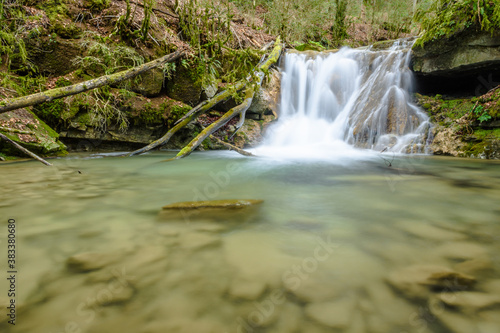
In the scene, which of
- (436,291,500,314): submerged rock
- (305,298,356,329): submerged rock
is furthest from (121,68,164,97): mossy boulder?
(436,291,500,314): submerged rock

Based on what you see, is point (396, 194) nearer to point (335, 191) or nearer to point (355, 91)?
point (335, 191)

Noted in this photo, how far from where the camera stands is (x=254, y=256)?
150 centimetres

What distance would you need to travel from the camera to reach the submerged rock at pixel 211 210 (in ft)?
6.90

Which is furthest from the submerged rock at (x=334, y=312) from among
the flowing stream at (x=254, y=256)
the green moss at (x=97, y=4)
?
the green moss at (x=97, y=4)

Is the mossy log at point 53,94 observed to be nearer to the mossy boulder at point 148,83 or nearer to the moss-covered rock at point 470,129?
the mossy boulder at point 148,83

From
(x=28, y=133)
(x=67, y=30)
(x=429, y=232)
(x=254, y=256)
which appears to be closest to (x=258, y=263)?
(x=254, y=256)

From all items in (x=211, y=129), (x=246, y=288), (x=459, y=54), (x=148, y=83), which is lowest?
(x=246, y=288)

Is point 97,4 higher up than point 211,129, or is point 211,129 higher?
point 97,4

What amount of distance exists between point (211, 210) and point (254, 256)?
2.78 ft

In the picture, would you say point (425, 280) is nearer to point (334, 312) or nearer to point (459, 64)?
point (334, 312)

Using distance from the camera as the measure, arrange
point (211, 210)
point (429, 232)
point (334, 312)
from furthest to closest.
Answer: point (211, 210) < point (429, 232) < point (334, 312)

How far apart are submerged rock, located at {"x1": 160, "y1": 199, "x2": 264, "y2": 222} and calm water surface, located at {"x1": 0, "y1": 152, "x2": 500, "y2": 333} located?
0.04 meters

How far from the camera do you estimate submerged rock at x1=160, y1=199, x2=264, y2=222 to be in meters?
2.10

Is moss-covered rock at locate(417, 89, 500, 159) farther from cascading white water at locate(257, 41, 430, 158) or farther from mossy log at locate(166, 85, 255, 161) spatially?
mossy log at locate(166, 85, 255, 161)
